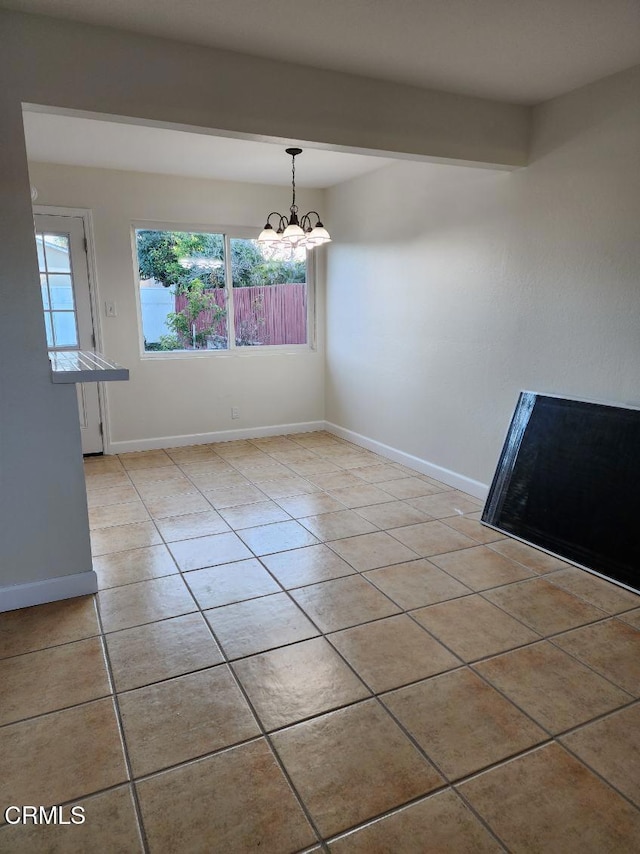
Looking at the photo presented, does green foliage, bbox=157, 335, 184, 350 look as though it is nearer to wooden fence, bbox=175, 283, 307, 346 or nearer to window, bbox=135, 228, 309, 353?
window, bbox=135, 228, 309, 353

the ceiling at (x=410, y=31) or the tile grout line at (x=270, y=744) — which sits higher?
the ceiling at (x=410, y=31)

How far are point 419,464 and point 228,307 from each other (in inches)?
94.3

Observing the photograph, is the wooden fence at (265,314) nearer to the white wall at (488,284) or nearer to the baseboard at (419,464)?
the white wall at (488,284)

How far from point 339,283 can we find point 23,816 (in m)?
4.72

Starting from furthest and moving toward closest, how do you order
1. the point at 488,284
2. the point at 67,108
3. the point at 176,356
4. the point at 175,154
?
the point at 176,356 < the point at 175,154 < the point at 488,284 < the point at 67,108

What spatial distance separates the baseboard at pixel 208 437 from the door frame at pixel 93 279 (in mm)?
164

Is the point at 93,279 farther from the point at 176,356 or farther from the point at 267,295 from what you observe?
the point at 267,295

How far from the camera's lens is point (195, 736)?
1729 mm

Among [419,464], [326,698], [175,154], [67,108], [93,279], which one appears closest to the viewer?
[326,698]

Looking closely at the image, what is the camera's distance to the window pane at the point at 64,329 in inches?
183

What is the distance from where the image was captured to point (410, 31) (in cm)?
227

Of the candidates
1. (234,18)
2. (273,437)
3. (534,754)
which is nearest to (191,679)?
(534,754)

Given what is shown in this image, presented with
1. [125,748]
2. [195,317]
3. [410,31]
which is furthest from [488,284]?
[125,748]

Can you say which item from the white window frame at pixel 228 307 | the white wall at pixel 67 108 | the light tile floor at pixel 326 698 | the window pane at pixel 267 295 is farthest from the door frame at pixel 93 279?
the white wall at pixel 67 108
